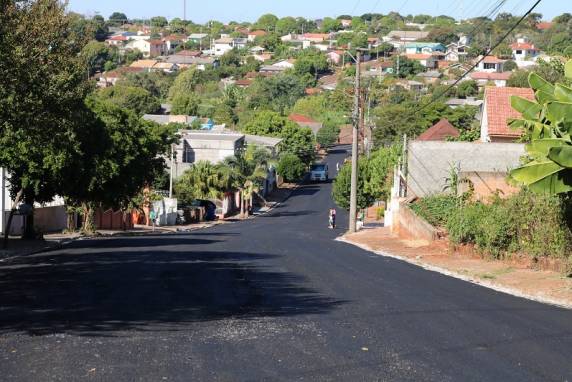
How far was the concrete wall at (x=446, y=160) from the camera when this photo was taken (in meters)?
40.6

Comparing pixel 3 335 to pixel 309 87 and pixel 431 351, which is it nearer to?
pixel 431 351

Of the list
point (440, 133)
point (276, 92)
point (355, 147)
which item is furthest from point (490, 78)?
point (355, 147)

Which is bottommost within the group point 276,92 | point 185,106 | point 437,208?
point 437,208

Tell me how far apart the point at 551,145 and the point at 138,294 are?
8.08 meters

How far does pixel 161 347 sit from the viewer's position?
470 inches

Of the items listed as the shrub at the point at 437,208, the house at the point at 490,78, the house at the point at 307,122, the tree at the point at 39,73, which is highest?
the house at the point at 490,78

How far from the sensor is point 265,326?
13711 mm

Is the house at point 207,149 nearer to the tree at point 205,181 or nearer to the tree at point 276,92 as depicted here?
the tree at point 205,181

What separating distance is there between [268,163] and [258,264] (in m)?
66.0

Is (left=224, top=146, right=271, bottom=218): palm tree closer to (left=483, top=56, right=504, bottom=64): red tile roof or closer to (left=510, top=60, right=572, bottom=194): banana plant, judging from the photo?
(left=510, top=60, right=572, bottom=194): banana plant

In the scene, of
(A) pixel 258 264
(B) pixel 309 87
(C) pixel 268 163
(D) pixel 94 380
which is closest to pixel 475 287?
(A) pixel 258 264

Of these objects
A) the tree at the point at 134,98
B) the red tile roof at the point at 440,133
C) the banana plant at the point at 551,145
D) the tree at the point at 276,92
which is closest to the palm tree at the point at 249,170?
the red tile roof at the point at 440,133

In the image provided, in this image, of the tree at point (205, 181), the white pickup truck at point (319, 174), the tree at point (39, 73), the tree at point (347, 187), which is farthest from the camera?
the white pickup truck at point (319, 174)

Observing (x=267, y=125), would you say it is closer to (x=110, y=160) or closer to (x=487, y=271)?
(x=110, y=160)
